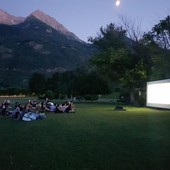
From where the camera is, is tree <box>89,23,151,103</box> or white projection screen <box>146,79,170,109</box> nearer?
white projection screen <box>146,79,170,109</box>

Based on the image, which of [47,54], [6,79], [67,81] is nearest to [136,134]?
[67,81]

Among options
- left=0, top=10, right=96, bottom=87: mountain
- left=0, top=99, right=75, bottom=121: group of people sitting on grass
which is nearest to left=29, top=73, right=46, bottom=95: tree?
left=0, top=10, right=96, bottom=87: mountain

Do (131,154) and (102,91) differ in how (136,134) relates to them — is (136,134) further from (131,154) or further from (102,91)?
(102,91)

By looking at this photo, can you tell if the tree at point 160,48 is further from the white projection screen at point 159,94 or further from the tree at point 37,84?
the tree at point 37,84

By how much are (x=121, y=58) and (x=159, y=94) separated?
18.9m

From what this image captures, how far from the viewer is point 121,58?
4947 cm

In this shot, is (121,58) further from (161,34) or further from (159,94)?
(159,94)

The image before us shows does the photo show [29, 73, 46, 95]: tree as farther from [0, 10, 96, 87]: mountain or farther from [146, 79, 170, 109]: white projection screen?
[146, 79, 170, 109]: white projection screen

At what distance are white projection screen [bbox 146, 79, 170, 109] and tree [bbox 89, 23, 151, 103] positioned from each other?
12.9 m

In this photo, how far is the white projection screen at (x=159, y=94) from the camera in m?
29.0

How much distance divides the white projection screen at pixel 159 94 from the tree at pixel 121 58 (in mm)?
12855

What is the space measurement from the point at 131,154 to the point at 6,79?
432 ft

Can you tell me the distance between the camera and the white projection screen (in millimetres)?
29016

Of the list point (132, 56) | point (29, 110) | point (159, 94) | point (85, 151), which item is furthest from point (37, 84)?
point (85, 151)
